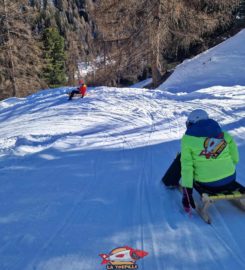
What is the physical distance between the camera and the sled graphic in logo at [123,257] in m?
3.34

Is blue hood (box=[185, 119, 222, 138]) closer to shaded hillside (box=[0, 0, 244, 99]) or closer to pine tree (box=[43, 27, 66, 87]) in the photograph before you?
shaded hillside (box=[0, 0, 244, 99])

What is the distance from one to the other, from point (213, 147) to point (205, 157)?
148 mm

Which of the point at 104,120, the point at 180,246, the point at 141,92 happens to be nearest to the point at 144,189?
the point at 180,246

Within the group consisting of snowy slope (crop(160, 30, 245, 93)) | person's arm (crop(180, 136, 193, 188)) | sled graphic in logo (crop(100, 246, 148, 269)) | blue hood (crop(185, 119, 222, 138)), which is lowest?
snowy slope (crop(160, 30, 245, 93))

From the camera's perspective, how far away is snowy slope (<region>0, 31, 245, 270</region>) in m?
3.52

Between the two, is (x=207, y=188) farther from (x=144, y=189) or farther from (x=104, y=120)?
(x=104, y=120)

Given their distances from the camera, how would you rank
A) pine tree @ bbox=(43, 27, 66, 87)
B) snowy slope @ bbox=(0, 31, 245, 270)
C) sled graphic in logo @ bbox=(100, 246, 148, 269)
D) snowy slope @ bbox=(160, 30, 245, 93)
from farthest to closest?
pine tree @ bbox=(43, 27, 66, 87)
snowy slope @ bbox=(160, 30, 245, 93)
snowy slope @ bbox=(0, 31, 245, 270)
sled graphic in logo @ bbox=(100, 246, 148, 269)

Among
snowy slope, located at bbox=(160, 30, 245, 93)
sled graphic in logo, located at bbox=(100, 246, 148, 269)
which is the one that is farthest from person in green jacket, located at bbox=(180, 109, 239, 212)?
Answer: snowy slope, located at bbox=(160, 30, 245, 93)

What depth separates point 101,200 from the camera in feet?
15.6

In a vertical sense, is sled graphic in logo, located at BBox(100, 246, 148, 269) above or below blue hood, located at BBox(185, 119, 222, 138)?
below

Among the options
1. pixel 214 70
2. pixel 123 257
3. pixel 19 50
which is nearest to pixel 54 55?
pixel 19 50

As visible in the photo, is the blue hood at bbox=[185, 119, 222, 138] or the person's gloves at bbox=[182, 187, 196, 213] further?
the person's gloves at bbox=[182, 187, 196, 213]

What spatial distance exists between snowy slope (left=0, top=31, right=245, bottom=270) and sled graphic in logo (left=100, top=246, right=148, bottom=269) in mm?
67

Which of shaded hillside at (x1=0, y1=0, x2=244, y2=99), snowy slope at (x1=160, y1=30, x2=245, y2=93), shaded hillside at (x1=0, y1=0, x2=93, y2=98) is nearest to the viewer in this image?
snowy slope at (x1=160, y1=30, x2=245, y2=93)
